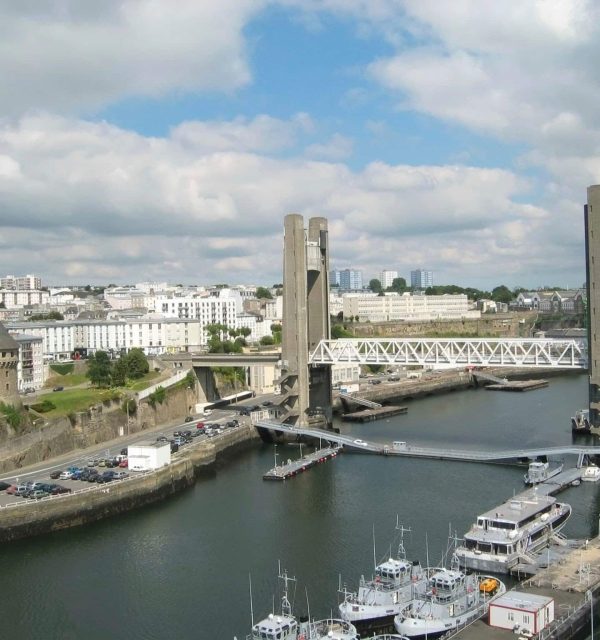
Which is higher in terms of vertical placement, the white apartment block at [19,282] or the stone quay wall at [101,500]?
the white apartment block at [19,282]

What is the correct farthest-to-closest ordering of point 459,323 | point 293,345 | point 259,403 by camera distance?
point 459,323 < point 259,403 < point 293,345

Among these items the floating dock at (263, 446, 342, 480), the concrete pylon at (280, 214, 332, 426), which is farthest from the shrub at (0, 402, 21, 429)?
the concrete pylon at (280, 214, 332, 426)

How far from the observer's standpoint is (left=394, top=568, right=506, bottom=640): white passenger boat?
15203 mm

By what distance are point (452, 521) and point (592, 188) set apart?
1646 cm

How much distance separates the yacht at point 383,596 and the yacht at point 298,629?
0.66m

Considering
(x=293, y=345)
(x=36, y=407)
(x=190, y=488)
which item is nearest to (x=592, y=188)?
(x=293, y=345)

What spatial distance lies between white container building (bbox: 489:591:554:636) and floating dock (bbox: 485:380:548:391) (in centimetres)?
4333

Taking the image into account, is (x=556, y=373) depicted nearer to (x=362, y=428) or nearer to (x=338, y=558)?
(x=362, y=428)

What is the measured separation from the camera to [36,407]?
3272cm

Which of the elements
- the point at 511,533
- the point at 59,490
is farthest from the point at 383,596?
the point at 59,490

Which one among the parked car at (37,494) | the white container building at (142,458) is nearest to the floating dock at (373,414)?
the white container building at (142,458)

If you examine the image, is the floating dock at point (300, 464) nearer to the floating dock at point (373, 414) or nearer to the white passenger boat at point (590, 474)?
the floating dock at point (373, 414)

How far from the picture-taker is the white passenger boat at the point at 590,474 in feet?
88.5

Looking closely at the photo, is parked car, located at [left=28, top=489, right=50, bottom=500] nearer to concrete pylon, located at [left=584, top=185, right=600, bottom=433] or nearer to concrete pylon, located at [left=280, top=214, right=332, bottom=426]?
concrete pylon, located at [left=280, top=214, right=332, bottom=426]
